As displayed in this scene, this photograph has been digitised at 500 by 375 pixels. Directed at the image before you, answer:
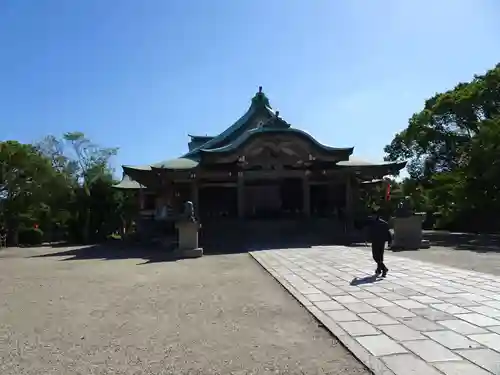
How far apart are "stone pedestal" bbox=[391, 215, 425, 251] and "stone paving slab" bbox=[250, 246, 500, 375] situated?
5.09 metres

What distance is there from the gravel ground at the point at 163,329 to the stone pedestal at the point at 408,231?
25.8 feet

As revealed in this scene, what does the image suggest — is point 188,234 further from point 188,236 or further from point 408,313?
point 408,313

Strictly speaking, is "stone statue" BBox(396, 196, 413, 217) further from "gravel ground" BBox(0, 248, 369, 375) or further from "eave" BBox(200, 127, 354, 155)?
"gravel ground" BBox(0, 248, 369, 375)

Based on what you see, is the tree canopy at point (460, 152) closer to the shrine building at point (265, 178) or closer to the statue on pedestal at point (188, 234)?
→ the shrine building at point (265, 178)

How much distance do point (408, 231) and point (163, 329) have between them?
12.6m

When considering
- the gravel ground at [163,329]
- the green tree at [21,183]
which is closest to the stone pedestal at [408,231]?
the gravel ground at [163,329]

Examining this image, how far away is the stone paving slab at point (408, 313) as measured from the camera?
4117mm

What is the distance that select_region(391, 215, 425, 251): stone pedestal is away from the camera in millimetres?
16047

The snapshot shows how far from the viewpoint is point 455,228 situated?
102ft

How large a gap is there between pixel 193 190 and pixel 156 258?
7058 mm

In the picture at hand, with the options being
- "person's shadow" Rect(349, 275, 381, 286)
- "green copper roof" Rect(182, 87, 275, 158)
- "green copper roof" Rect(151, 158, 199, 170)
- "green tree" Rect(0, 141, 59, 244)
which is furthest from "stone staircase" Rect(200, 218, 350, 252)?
"green tree" Rect(0, 141, 59, 244)

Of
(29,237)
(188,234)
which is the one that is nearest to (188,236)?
(188,234)

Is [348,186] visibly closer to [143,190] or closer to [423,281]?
[143,190]

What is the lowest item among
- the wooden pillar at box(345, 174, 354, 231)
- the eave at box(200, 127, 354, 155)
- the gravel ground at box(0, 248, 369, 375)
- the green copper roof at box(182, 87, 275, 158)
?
the gravel ground at box(0, 248, 369, 375)
